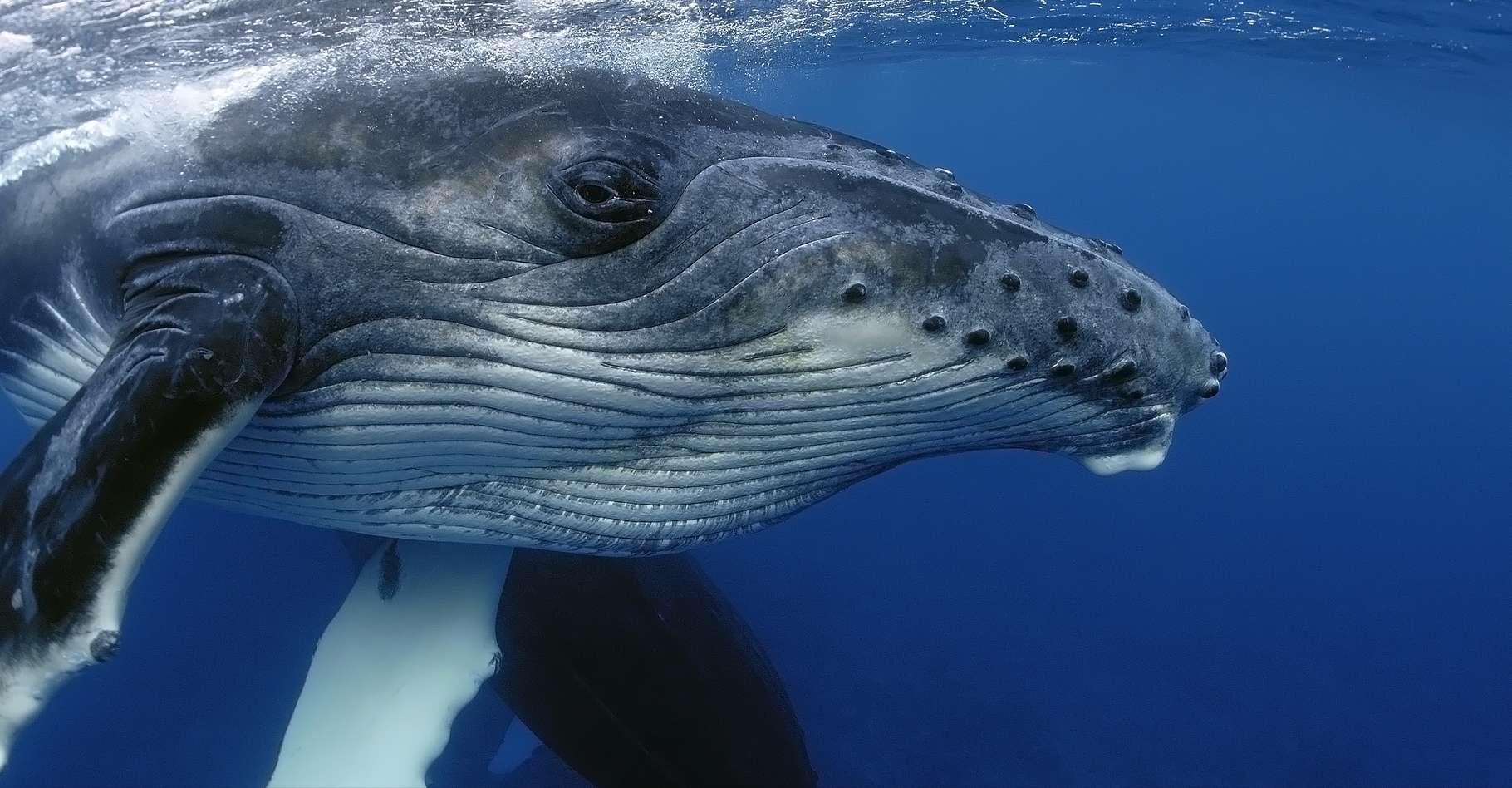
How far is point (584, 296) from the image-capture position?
3.33 metres

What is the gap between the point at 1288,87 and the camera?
47.6 m

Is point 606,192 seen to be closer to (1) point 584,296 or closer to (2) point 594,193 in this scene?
(2) point 594,193

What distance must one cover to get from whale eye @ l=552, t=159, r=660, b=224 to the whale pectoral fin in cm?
117

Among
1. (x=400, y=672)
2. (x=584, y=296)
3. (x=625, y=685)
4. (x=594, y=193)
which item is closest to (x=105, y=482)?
(x=584, y=296)

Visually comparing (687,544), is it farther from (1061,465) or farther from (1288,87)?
(1288,87)

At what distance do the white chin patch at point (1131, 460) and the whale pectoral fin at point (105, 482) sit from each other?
3.16 m

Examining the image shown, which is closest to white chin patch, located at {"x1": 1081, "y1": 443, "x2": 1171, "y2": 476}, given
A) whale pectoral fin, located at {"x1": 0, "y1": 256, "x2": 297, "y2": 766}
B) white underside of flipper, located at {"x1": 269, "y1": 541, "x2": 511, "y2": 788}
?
whale pectoral fin, located at {"x1": 0, "y1": 256, "x2": 297, "y2": 766}

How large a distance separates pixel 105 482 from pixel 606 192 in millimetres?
1789

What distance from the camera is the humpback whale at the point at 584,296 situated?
328 cm

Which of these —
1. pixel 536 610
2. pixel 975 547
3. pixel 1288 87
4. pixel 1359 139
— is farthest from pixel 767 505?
pixel 1359 139

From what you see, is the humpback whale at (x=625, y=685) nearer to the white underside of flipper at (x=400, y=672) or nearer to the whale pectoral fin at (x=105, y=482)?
the white underside of flipper at (x=400, y=672)

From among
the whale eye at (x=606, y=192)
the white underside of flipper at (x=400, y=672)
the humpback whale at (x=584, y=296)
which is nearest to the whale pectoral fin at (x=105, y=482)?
the humpback whale at (x=584, y=296)

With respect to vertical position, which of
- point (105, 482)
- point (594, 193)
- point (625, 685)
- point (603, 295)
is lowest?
point (625, 685)

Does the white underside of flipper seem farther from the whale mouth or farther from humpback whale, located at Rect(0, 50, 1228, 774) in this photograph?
the whale mouth
